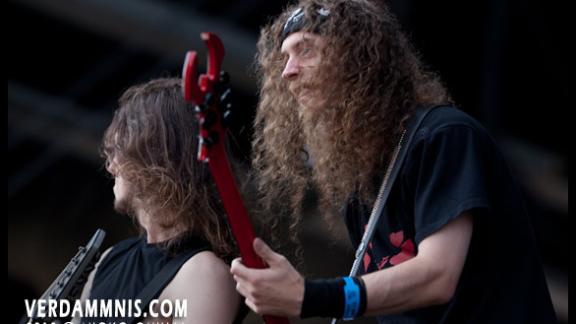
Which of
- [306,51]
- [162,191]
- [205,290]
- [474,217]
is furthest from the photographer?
[162,191]

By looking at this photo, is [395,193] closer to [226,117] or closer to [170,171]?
[226,117]

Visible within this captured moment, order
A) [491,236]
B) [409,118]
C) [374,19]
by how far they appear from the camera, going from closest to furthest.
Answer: [491,236], [409,118], [374,19]

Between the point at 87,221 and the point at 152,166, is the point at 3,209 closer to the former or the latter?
the point at 87,221

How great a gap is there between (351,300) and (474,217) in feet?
1.19

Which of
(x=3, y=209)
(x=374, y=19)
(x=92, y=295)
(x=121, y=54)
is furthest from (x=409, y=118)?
(x=3, y=209)

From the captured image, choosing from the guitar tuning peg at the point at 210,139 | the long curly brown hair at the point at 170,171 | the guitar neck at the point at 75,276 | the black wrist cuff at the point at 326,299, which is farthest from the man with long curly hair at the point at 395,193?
the guitar neck at the point at 75,276

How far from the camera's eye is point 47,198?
13.9 ft

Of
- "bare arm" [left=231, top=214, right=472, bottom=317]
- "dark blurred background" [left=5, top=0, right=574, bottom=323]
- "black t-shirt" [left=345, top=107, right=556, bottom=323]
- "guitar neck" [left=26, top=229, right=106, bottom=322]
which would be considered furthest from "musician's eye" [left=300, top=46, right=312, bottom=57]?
"dark blurred background" [left=5, top=0, right=574, bottom=323]

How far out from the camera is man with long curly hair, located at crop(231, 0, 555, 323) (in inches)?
72.0

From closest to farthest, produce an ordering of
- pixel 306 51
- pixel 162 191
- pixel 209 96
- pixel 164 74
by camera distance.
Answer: pixel 209 96 → pixel 306 51 → pixel 162 191 → pixel 164 74

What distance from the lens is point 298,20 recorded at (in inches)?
91.7

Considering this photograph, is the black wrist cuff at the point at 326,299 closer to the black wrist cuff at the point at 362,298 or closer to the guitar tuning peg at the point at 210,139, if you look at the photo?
the black wrist cuff at the point at 362,298

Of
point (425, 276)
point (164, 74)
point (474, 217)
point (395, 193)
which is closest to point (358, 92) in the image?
point (395, 193)

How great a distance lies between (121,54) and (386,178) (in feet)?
7.62
